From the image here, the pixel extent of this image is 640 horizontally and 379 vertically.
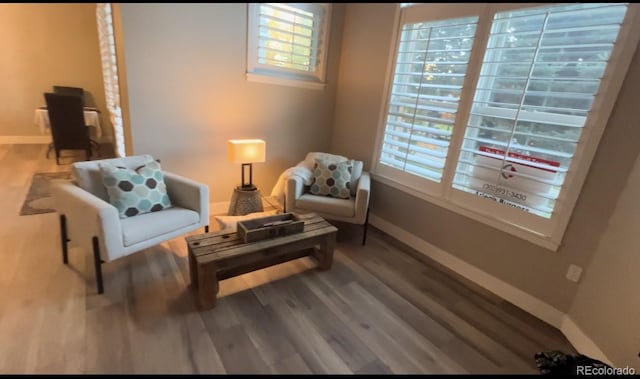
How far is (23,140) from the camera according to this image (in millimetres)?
4961

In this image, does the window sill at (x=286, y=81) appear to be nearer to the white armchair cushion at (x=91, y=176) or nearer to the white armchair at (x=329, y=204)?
the white armchair at (x=329, y=204)

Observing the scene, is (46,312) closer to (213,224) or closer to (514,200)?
(213,224)

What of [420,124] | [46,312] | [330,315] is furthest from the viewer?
[420,124]

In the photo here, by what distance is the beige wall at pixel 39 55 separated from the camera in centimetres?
460

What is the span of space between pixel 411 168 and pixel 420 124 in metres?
0.39

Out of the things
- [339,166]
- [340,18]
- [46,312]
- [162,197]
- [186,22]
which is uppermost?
[340,18]

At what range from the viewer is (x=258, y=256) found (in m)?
1.95

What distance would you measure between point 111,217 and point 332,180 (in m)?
1.70

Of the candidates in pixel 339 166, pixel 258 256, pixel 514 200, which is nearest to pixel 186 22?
pixel 339 166

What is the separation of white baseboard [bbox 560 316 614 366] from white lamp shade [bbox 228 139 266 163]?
8.34ft

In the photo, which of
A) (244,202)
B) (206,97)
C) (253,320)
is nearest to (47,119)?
(206,97)

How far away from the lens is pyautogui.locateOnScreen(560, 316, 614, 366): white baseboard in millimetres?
1660

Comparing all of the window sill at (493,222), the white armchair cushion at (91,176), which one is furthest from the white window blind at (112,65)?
the window sill at (493,222)

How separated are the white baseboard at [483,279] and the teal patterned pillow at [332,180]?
599mm
